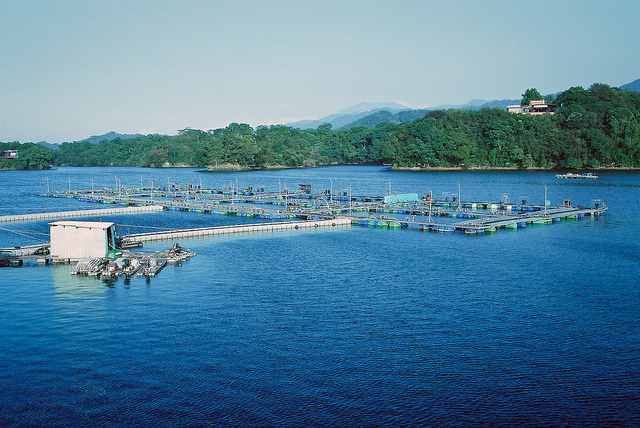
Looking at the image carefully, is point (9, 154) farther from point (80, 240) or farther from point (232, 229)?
point (80, 240)

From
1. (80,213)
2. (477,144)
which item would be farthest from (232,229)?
(477,144)

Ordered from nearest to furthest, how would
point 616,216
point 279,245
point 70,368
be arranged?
point 70,368
point 279,245
point 616,216

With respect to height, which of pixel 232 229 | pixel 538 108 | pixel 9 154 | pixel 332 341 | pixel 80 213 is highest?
pixel 538 108

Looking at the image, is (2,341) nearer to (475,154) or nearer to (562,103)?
(475,154)

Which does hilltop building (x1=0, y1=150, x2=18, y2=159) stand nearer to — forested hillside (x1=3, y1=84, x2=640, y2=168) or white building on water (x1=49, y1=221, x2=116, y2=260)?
forested hillside (x1=3, y1=84, x2=640, y2=168)

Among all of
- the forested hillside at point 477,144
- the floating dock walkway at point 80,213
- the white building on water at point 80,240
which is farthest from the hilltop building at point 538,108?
the white building on water at point 80,240

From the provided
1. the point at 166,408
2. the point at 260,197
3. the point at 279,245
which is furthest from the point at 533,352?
the point at 260,197
